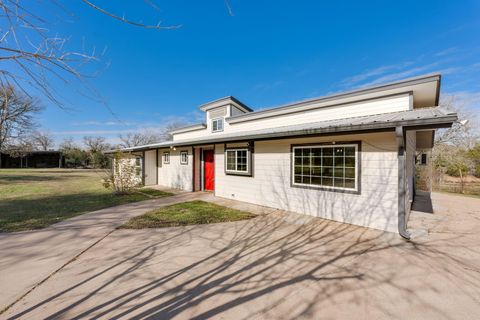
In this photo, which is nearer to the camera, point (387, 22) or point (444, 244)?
point (444, 244)

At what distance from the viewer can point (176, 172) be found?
40.6 feet

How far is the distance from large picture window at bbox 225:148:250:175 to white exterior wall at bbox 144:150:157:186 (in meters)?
7.74

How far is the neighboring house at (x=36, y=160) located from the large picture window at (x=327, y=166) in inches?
1942

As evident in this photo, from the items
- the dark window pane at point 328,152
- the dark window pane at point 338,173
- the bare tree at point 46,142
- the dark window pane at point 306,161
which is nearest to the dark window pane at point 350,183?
the dark window pane at point 338,173

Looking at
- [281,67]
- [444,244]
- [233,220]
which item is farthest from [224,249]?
[281,67]

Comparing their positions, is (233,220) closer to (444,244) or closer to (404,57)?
(444,244)

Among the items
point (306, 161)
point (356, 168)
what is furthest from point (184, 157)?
point (356, 168)

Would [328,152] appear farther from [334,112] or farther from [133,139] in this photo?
[133,139]

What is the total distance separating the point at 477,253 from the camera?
3.72m

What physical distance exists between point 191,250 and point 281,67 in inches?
599

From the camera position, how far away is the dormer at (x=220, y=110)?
1104 centimetres

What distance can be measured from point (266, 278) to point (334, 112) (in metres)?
6.27

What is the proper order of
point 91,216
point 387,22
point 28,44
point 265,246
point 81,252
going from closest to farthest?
1. point 28,44
2. point 81,252
3. point 265,246
4. point 91,216
5. point 387,22

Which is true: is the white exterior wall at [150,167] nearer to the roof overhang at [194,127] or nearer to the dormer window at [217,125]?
the roof overhang at [194,127]
